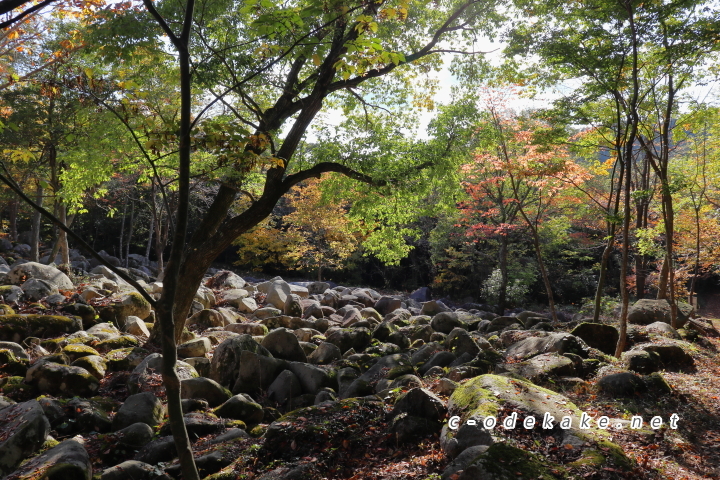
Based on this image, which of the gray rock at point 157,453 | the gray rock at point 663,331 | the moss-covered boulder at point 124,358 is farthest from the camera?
the gray rock at point 663,331

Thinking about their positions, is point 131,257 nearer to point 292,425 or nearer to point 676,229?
point 292,425

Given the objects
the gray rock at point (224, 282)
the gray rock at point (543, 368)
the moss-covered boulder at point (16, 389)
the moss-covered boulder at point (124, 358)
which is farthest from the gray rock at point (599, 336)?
the gray rock at point (224, 282)

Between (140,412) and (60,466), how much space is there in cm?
164

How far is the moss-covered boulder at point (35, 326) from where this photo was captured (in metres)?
7.14

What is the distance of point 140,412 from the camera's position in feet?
17.1

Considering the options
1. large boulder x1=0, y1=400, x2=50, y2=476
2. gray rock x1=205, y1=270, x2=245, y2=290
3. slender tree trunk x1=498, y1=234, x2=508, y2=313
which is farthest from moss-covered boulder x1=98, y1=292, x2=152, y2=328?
slender tree trunk x1=498, y1=234, x2=508, y2=313

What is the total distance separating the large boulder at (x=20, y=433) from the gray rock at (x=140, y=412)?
2.44 ft

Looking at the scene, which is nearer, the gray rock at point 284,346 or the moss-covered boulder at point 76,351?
the moss-covered boulder at point 76,351

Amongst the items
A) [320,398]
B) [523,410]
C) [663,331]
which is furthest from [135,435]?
[663,331]

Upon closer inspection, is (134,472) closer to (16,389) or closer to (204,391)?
(204,391)

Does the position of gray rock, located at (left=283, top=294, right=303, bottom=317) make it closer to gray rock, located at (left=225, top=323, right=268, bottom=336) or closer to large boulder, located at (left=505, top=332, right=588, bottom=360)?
gray rock, located at (left=225, top=323, right=268, bottom=336)

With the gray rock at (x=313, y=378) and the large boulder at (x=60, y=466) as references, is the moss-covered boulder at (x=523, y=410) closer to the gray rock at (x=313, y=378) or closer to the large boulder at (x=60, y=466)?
the gray rock at (x=313, y=378)

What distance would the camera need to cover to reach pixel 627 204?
6523 millimetres

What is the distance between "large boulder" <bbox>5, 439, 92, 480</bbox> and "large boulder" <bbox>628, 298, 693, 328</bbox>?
443 inches
